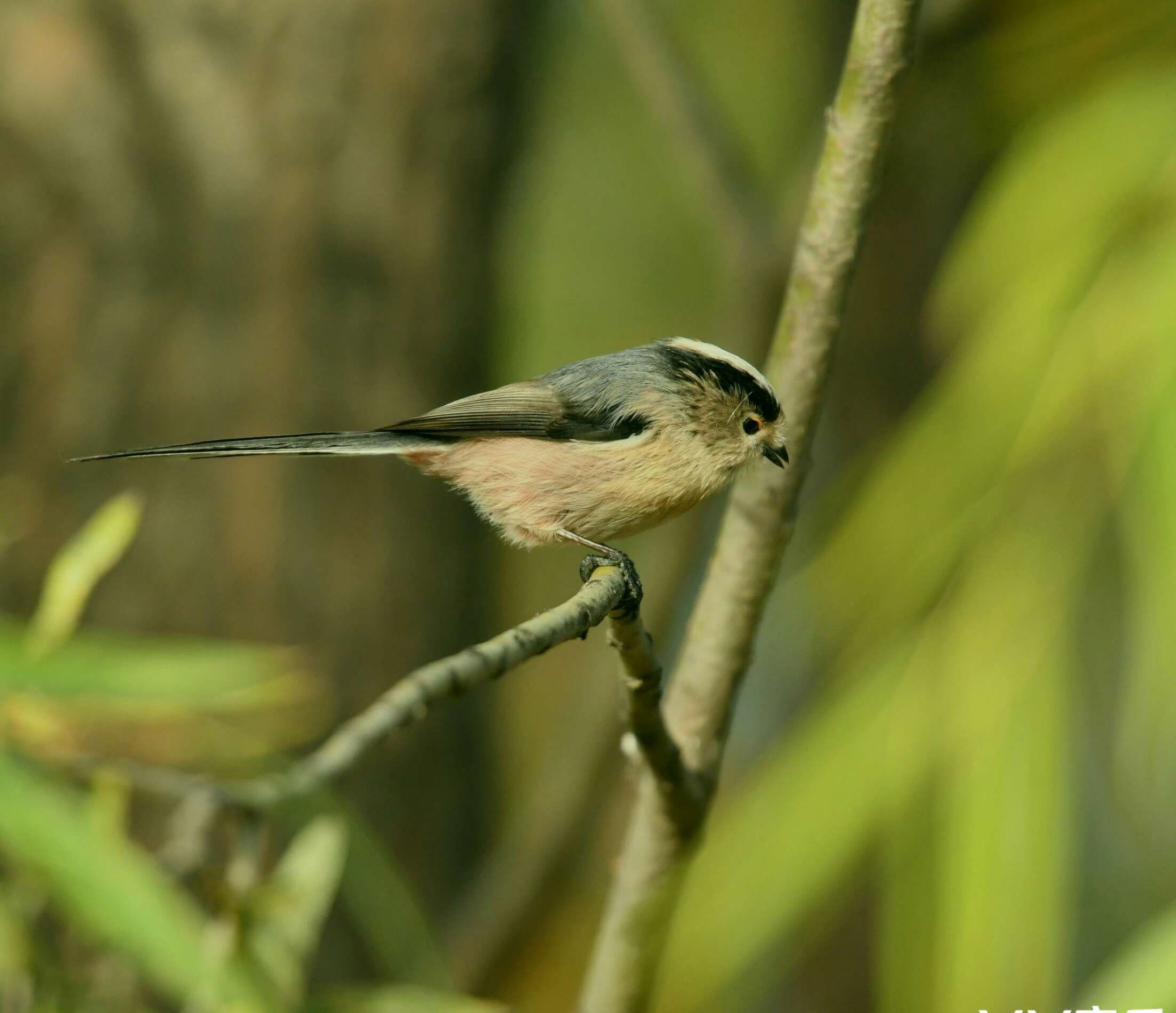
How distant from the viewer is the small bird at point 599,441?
4.05 feet

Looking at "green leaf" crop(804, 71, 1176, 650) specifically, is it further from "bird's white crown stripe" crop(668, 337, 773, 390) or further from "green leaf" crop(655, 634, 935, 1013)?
"bird's white crown stripe" crop(668, 337, 773, 390)

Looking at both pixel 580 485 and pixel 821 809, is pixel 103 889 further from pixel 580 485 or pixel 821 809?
pixel 821 809

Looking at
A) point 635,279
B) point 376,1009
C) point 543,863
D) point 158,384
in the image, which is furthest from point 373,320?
point 635,279

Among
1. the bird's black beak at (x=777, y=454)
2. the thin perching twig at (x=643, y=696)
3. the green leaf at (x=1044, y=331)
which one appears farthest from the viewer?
the green leaf at (x=1044, y=331)

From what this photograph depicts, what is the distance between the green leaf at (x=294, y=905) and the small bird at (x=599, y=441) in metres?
0.36

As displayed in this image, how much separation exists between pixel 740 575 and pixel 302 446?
1.40ft

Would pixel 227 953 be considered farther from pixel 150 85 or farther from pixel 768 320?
pixel 150 85

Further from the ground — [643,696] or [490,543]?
[643,696]

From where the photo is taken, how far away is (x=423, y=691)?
2.51 ft

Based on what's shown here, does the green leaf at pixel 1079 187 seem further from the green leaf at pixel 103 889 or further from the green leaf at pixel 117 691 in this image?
the green leaf at pixel 103 889

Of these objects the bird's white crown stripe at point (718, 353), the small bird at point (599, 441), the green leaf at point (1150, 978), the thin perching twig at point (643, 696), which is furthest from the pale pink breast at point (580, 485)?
the green leaf at point (1150, 978)

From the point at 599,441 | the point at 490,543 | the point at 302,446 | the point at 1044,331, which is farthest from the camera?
the point at 490,543

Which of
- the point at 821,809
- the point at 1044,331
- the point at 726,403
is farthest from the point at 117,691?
the point at 1044,331

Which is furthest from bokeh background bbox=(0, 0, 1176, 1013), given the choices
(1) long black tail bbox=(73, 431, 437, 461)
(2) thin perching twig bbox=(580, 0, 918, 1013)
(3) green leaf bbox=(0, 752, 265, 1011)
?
(1) long black tail bbox=(73, 431, 437, 461)
